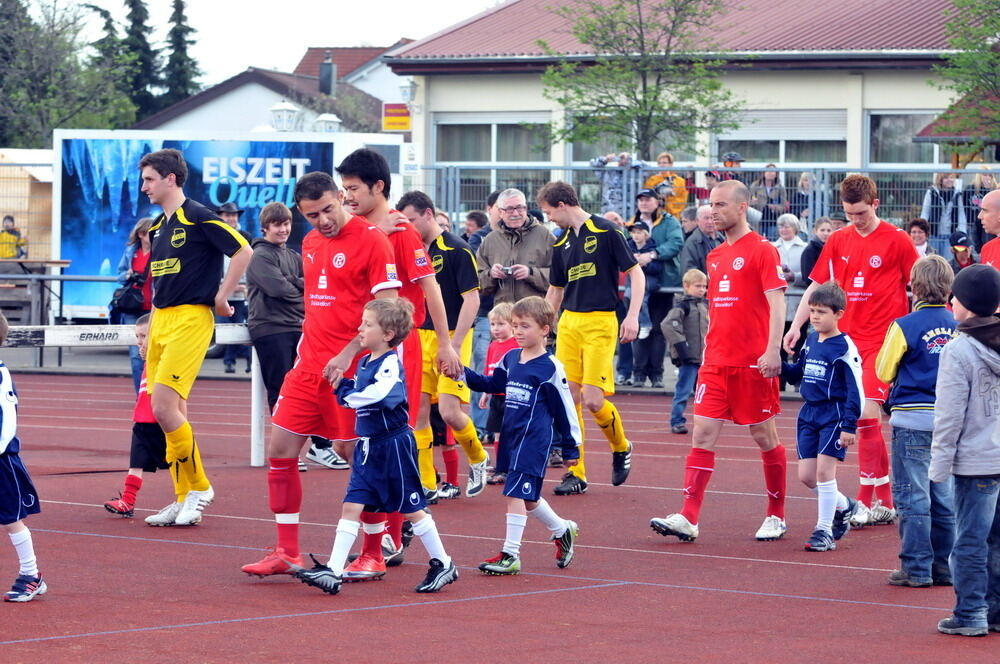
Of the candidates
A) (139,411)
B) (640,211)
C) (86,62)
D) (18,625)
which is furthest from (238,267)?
(86,62)

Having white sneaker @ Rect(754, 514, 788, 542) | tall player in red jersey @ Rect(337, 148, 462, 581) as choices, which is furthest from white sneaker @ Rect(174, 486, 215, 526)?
white sneaker @ Rect(754, 514, 788, 542)

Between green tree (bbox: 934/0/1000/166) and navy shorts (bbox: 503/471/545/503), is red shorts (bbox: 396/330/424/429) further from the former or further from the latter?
green tree (bbox: 934/0/1000/166)

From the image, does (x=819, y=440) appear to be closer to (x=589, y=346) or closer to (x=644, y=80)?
(x=589, y=346)

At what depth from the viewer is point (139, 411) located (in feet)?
34.5

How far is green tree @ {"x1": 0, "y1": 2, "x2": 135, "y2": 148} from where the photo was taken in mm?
44844

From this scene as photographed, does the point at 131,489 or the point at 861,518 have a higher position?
the point at 131,489

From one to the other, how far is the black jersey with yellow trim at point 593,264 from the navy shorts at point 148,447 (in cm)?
317

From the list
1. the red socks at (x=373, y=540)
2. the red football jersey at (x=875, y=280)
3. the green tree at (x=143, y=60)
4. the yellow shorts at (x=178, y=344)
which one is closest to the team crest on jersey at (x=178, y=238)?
the yellow shorts at (x=178, y=344)

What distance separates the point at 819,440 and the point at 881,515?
112 cm

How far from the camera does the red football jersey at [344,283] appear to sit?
823 centimetres

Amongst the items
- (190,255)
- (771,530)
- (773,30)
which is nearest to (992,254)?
(771,530)

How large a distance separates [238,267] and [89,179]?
1652 cm

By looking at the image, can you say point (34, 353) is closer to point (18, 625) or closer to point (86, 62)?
point (18, 625)

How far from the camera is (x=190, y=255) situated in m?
9.92
